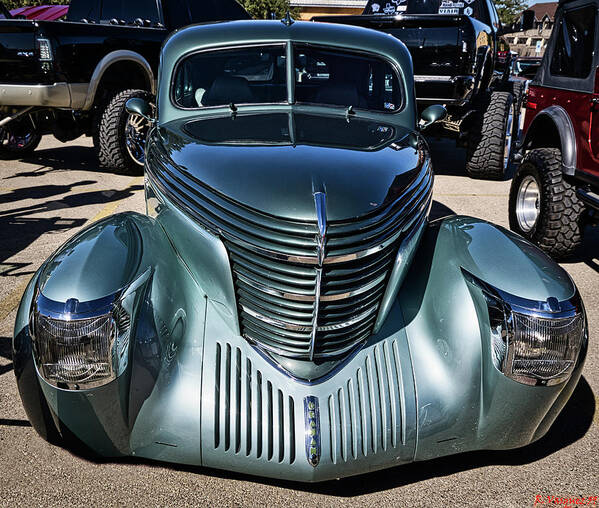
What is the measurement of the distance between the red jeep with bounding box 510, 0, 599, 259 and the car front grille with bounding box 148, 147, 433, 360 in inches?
103

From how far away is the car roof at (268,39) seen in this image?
11.3 feet

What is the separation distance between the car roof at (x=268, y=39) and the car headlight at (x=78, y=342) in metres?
1.72

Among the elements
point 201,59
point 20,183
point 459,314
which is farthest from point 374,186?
point 20,183

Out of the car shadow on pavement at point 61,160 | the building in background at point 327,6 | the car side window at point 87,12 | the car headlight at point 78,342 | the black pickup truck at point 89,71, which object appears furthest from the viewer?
the building in background at point 327,6

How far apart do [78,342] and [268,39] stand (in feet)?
7.63

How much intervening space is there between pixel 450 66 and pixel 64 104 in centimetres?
465

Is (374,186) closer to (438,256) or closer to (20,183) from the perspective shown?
(438,256)

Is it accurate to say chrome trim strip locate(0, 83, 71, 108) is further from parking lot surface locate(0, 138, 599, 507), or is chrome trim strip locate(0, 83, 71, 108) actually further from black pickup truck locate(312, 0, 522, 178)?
parking lot surface locate(0, 138, 599, 507)

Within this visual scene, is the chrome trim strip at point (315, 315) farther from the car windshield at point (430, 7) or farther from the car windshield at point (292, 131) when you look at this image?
the car windshield at point (430, 7)

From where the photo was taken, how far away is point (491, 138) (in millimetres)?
6938

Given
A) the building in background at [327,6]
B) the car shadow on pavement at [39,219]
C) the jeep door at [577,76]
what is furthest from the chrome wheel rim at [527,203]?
the building in background at [327,6]

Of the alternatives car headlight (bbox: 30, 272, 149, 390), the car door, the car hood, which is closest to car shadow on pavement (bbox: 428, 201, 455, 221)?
the car door

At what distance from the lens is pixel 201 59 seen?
11.5 ft

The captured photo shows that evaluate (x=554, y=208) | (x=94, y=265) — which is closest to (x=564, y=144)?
(x=554, y=208)
